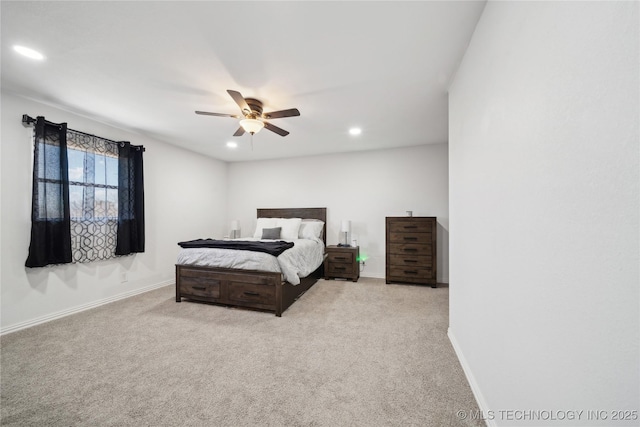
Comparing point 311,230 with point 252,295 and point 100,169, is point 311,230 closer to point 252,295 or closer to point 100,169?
point 252,295

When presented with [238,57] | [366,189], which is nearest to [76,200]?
[238,57]

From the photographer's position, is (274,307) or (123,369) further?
(274,307)

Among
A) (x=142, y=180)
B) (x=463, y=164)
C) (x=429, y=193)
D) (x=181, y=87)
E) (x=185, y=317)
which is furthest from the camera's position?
(x=429, y=193)

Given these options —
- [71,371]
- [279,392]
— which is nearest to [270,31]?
[279,392]

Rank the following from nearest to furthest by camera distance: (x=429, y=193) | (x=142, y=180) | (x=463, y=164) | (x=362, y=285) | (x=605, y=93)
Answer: (x=605, y=93) < (x=463, y=164) < (x=142, y=180) < (x=362, y=285) < (x=429, y=193)

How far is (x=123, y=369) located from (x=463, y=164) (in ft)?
9.68

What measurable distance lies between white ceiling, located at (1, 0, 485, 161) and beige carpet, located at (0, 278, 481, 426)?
2.35 meters

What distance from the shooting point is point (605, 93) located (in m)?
0.60

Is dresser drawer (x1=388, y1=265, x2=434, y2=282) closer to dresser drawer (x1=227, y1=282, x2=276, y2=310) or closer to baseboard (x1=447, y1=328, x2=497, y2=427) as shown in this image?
baseboard (x1=447, y1=328, x2=497, y2=427)

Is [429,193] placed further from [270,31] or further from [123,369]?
[123,369]

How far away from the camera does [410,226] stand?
3848mm

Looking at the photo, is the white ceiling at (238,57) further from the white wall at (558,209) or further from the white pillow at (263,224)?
the white pillow at (263,224)

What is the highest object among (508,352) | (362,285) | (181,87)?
(181,87)

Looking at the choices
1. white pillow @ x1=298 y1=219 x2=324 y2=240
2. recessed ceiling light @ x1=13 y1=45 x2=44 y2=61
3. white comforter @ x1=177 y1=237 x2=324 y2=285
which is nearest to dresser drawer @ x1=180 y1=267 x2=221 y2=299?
white comforter @ x1=177 y1=237 x2=324 y2=285
